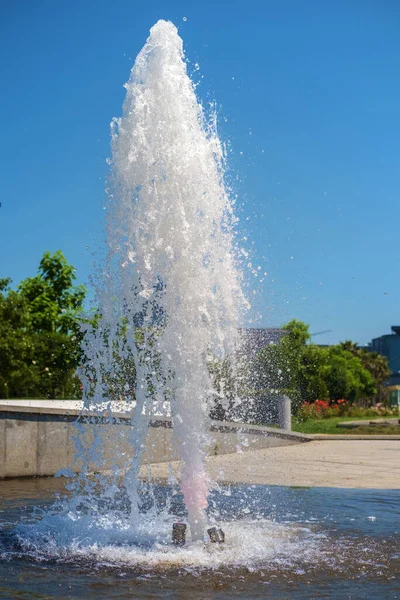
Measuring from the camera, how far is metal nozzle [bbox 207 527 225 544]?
254 inches

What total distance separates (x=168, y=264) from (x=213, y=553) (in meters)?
2.62

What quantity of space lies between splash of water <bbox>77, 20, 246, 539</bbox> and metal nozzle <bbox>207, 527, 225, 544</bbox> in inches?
8.1

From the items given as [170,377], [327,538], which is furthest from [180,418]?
[327,538]

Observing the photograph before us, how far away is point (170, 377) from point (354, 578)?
2.41m

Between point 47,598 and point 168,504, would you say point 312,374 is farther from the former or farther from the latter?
point 47,598

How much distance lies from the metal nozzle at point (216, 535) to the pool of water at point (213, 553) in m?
0.06

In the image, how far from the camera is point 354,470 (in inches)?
498

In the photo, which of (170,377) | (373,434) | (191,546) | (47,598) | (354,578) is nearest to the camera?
(47,598)

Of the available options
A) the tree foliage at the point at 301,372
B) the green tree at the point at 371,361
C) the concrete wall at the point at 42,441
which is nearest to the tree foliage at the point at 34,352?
the tree foliage at the point at 301,372

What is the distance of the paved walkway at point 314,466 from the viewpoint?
37.2 feet

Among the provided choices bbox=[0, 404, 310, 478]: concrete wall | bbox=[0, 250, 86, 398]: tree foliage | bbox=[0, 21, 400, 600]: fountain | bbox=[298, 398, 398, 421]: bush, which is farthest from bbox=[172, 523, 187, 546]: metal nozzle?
bbox=[298, 398, 398, 421]: bush

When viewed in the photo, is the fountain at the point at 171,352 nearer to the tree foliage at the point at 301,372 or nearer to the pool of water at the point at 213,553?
the pool of water at the point at 213,553

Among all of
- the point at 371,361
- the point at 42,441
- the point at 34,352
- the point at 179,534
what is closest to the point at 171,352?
the point at 179,534

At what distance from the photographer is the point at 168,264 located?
711 centimetres
